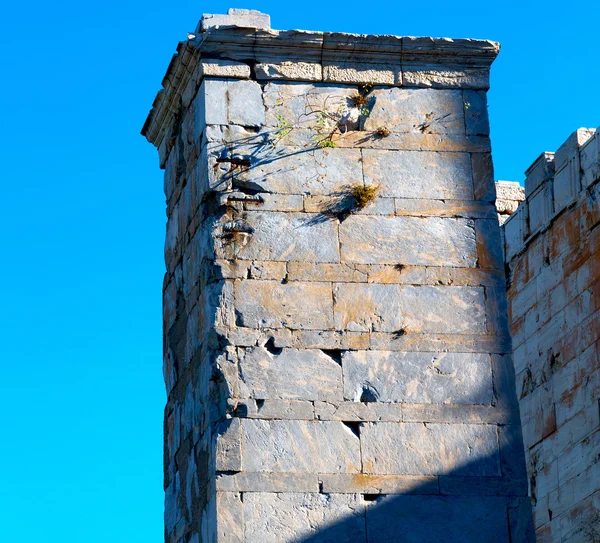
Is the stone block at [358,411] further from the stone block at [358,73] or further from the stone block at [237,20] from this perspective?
the stone block at [237,20]

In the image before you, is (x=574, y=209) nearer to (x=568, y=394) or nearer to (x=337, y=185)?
(x=568, y=394)

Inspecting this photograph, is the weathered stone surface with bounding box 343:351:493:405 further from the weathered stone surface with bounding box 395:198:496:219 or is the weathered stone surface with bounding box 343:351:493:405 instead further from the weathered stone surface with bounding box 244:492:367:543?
the weathered stone surface with bounding box 395:198:496:219

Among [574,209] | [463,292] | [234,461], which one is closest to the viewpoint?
[234,461]

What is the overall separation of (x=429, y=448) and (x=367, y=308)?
784mm

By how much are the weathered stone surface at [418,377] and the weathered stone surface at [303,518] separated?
1.82 ft

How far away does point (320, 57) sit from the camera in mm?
8047

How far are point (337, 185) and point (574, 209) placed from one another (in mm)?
7756

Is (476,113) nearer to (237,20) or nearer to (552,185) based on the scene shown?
(237,20)

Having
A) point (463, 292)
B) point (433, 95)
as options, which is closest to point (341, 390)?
point (463, 292)

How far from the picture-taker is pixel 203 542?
7.34 meters

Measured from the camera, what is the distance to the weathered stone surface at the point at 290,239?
7.61 metres

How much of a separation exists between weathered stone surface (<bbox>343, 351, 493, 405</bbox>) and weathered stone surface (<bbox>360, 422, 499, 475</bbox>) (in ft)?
0.50

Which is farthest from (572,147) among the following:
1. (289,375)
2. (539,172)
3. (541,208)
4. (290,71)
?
(289,375)

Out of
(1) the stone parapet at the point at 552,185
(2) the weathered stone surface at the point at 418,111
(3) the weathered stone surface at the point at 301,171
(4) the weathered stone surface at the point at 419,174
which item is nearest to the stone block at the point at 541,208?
(1) the stone parapet at the point at 552,185
